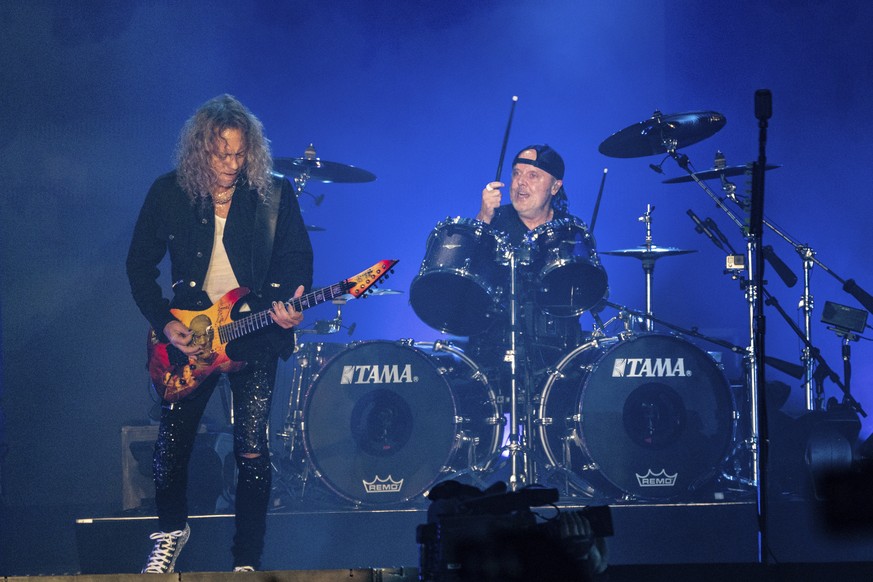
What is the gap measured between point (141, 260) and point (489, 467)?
2505mm

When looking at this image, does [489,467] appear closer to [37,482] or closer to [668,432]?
[668,432]

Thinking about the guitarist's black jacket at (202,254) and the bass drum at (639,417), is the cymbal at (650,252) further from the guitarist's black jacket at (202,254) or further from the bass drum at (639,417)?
the guitarist's black jacket at (202,254)

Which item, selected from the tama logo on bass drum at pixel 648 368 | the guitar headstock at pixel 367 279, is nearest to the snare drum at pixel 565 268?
the tama logo on bass drum at pixel 648 368

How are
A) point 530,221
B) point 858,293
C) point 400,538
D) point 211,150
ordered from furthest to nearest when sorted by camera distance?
point 530,221, point 858,293, point 400,538, point 211,150

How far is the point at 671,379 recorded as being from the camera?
19.1 feet

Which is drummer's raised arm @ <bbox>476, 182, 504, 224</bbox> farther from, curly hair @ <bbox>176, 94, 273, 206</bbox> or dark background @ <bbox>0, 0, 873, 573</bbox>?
curly hair @ <bbox>176, 94, 273, 206</bbox>

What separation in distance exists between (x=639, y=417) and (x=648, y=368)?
30 cm

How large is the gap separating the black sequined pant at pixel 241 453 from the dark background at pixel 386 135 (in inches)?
121

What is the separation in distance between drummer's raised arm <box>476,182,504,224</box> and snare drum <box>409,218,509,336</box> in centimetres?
31

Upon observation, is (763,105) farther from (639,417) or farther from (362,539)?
(362,539)

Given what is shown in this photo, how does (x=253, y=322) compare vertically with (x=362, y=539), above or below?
above

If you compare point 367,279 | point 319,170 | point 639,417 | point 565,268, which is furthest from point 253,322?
point 639,417

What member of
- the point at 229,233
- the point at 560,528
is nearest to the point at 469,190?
the point at 229,233

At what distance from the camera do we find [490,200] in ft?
20.2
